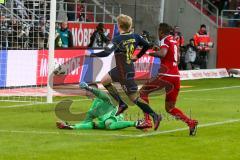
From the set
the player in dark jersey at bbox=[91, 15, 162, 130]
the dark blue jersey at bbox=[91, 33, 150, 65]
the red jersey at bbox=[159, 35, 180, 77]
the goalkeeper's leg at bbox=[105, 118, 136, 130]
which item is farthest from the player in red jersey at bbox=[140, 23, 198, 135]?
the goalkeeper's leg at bbox=[105, 118, 136, 130]

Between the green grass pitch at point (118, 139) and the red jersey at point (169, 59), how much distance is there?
1.11 metres

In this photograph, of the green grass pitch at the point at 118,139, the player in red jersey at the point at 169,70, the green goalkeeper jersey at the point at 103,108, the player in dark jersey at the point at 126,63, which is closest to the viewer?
the green grass pitch at the point at 118,139

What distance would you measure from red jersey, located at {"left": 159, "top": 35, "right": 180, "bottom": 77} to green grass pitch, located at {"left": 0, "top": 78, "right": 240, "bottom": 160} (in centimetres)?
111

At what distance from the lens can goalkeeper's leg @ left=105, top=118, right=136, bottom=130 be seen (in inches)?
614

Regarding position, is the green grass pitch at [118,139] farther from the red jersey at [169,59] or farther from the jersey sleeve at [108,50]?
the jersey sleeve at [108,50]

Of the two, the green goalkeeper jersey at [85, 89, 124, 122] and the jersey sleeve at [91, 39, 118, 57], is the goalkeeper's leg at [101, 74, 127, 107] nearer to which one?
the green goalkeeper jersey at [85, 89, 124, 122]

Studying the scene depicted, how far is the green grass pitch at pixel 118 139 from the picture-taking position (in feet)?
41.1

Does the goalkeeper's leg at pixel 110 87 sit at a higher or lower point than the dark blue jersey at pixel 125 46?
lower

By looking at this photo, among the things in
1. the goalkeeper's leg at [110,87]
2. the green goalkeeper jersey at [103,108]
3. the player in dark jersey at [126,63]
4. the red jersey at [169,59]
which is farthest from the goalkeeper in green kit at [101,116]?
the red jersey at [169,59]

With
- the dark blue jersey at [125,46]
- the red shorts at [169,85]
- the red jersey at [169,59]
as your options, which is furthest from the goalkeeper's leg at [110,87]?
the red jersey at [169,59]

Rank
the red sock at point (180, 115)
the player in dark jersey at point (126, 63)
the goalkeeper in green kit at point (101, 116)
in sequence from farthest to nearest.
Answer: the goalkeeper in green kit at point (101, 116), the player in dark jersey at point (126, 63), the red sock at point (180, 115)

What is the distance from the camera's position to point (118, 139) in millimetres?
14367

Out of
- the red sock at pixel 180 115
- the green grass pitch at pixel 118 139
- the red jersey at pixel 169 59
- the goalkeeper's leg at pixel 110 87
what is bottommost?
the green grass pitch at pixel 118 139

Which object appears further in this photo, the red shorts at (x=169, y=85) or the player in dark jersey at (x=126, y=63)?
the player in dark jersey at (x=126, y=63)
